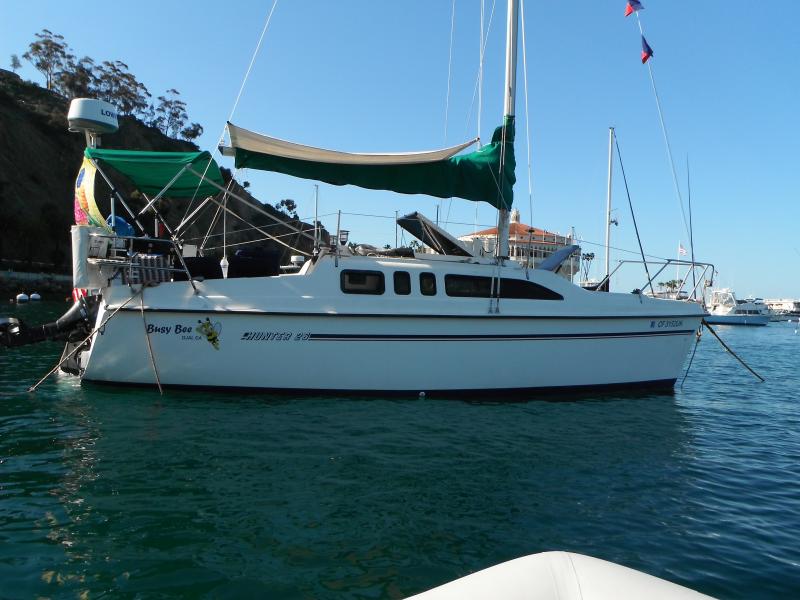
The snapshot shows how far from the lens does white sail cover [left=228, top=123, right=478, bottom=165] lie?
951cm

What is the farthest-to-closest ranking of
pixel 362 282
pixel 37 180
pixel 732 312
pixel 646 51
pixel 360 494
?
pixel 732 312, pixel 37 180, pixel 646 51, pixel 362 282, pixel 360 494

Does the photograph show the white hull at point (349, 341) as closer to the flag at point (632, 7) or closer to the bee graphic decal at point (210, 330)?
the bee graphic decal at point (210, 330)

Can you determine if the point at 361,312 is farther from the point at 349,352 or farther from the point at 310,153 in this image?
the point at 310,153

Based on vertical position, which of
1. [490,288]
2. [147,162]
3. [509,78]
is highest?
[509,78]

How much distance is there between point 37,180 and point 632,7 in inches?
2348

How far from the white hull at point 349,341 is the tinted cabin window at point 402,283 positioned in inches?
6.6

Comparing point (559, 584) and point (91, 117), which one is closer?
point (559, 584)

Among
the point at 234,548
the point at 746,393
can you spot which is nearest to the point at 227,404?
the point at 234,548

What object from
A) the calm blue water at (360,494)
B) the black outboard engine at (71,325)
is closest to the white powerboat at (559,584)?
the calm blue water at (360,494)

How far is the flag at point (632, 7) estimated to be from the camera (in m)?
11.6

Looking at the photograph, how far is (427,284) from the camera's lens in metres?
9.69

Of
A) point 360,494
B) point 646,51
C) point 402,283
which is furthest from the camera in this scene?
point 646,51

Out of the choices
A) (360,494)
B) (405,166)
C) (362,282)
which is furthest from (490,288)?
(360,494)

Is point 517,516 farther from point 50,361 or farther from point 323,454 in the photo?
point 50,361
